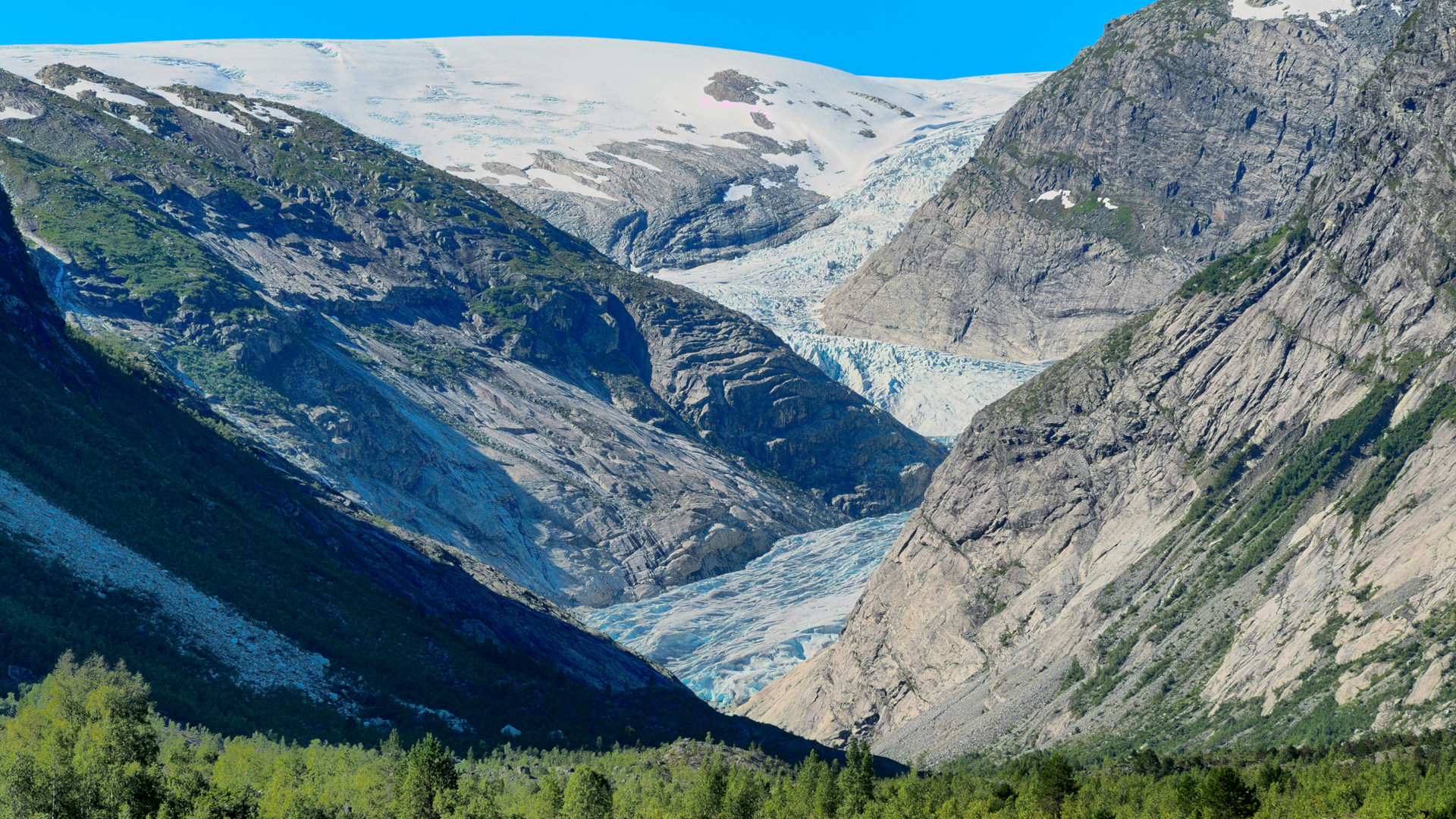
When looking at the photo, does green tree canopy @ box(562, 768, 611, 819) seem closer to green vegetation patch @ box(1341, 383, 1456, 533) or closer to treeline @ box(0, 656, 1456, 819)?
treeline @ box(0, 656, 1456, 819)

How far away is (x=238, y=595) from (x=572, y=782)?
4468cm

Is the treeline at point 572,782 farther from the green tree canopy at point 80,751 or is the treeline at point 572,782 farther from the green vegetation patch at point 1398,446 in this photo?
the green vegetation patch at point 1398,446

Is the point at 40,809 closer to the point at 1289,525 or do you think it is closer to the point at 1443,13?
the point at 1289,525

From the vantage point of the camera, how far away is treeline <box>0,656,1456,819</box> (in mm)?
75812

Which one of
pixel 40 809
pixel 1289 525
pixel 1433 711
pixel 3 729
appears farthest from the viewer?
pixel 1289 525

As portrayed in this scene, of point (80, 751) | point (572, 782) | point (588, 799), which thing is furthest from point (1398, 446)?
point (80, 751)

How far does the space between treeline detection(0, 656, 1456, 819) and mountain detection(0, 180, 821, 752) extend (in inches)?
329

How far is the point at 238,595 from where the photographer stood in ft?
394

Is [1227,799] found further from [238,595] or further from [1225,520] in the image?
[238,595]

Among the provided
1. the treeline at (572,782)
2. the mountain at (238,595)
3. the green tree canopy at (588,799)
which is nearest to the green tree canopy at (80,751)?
the treeline at (572,782)

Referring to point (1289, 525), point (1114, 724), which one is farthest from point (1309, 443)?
point (1114, 724)

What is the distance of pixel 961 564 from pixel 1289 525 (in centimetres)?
4673

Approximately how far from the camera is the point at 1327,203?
157250 mm

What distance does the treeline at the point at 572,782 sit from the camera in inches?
2985
